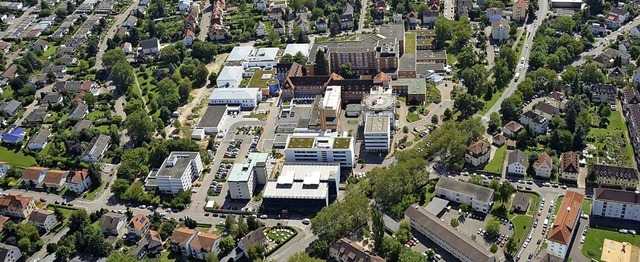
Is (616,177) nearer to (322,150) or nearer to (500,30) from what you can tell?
(322,150)

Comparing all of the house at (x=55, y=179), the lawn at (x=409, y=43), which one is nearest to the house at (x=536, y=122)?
the lawn at (x=409, y=43)

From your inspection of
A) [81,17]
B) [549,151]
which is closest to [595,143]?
[549,151]

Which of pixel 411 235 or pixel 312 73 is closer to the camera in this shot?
pixel 411 235

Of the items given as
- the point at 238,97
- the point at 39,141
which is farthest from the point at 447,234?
the point at 39,141

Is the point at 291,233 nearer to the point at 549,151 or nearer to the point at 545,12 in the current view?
the point at 549,151

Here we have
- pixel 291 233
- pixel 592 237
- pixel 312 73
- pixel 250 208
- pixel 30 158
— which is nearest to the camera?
pixel 592 237

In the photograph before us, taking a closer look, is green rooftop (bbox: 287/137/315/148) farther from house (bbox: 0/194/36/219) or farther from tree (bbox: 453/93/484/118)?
house (bbox: 0/194/36/219)

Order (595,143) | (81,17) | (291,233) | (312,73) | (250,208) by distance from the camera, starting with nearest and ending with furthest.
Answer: (291,233) → (250,208) → (595,143) → (312,73) → (81,17)
